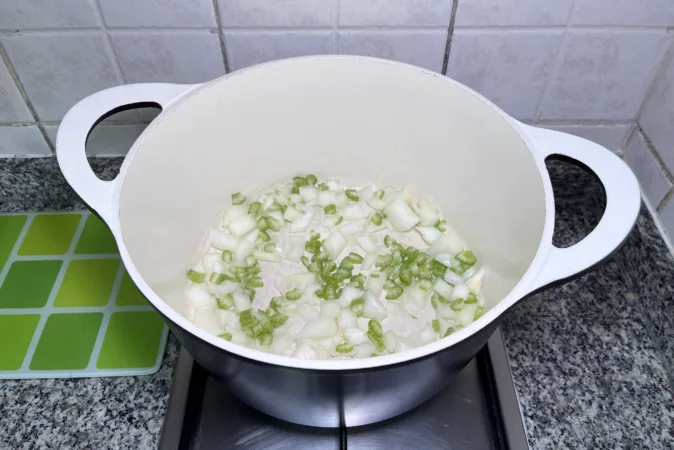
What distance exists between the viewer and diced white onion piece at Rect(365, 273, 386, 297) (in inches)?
28.2

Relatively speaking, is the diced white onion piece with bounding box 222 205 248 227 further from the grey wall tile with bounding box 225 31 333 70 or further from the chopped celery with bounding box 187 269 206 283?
the grey wall tile with bounding box 225 31 333 70

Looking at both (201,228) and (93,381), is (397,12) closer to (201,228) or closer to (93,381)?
(201,228)

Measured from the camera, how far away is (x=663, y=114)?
712 millimetres

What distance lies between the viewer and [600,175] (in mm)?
537

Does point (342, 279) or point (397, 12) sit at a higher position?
point (397, 12)

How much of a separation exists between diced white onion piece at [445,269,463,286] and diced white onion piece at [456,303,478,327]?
0.14ft

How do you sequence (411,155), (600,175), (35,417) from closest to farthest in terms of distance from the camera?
1. (600,175)
2. (35,417)
3. (411,155)

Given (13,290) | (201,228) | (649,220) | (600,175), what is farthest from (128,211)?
(649,220)

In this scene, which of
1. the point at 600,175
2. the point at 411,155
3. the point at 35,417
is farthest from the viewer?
the point at 411,155

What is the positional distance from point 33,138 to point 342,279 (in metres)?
0.53

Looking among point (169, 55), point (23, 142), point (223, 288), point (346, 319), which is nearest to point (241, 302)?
point (223, 288)

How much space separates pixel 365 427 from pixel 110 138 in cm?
57

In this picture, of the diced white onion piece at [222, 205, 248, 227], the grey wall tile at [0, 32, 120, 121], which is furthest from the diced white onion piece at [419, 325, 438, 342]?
the grey wall tile at [0, 32, 120, 121]

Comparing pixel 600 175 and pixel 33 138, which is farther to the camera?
pixel 33 138
